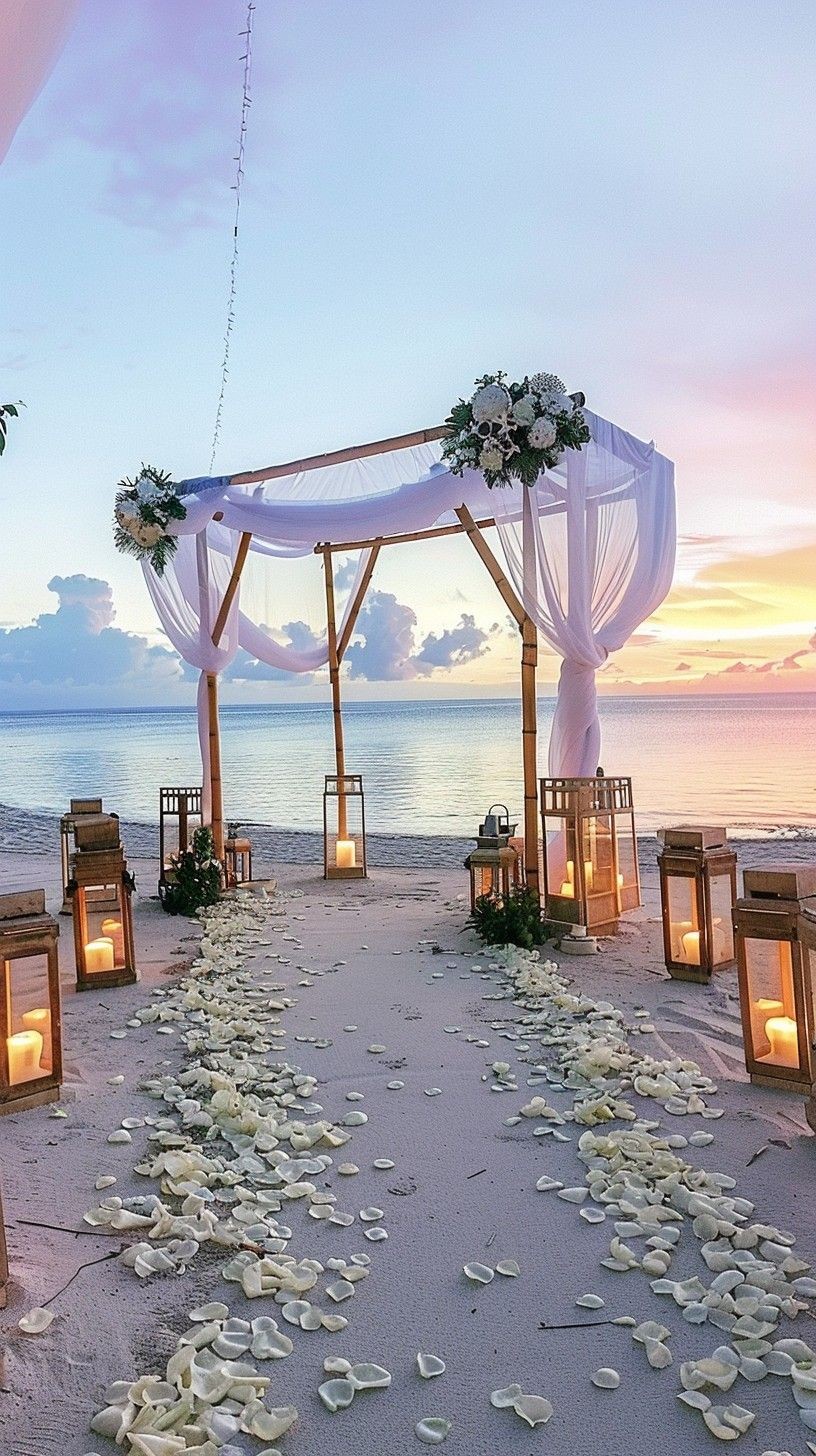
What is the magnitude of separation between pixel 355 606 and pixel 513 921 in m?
4.09

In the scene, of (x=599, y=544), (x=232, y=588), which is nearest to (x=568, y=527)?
(x=599, y=544)

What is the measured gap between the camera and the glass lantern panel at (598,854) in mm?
5168

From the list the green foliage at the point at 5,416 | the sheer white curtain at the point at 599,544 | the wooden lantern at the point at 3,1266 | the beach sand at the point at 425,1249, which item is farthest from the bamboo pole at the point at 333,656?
the green foliage at the point at 5,416

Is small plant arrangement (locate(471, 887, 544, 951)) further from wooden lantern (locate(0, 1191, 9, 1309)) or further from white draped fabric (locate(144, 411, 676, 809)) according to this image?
wooden lantern (locate(0, 1191, 9, 1309))

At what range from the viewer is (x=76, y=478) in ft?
39.3

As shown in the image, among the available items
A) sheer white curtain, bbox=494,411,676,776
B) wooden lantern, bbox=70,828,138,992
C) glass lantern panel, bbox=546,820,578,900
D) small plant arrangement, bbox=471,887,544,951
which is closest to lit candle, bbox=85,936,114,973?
wooden lantern, bbox=70,828,138,992

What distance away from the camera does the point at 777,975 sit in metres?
2.87

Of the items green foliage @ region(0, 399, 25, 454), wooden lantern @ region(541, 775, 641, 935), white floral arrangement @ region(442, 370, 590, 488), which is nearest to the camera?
green foliage @ region(0, 399, 25, 454)

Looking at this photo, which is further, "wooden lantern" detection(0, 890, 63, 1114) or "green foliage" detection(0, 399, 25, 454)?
"wooden lantern" detection(0, 890, 63, 1114)

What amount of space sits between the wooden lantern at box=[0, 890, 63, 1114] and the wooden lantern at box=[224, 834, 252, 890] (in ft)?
12.5

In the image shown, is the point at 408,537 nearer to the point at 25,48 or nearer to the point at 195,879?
the point at 195,879

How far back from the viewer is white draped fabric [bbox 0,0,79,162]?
4.21 ft

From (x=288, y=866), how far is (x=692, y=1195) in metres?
6.86

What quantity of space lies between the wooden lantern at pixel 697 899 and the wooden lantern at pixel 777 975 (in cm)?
120
